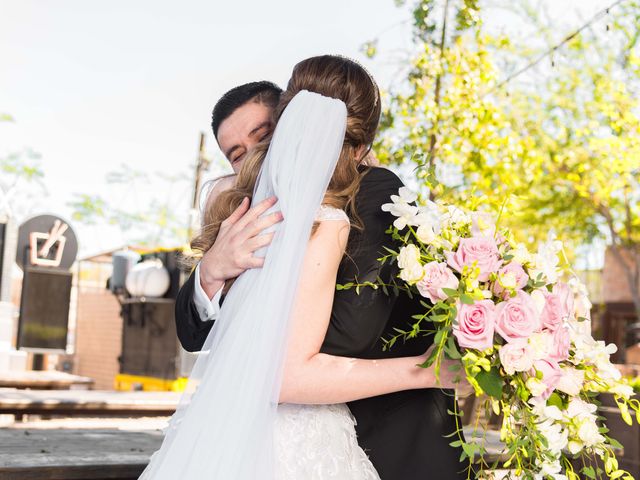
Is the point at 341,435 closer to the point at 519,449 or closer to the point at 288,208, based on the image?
the point at 519,449

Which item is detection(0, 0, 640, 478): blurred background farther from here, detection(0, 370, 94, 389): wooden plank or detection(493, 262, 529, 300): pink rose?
detection(493, 262, 529, 300): pink rose

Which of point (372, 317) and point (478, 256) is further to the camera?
point (372, 317)

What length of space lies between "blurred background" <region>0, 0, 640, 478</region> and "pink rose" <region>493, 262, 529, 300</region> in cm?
18

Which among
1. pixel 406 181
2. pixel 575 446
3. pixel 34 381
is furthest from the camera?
pixel 34 381

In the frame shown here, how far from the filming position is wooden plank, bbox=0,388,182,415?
5805mm

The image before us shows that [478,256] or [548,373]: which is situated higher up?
[478,256]

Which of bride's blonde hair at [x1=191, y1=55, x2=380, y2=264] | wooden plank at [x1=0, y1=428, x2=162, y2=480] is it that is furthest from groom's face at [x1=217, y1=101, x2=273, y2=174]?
wooden plank at [x1=0, y1=428, x2=162, y2=480]

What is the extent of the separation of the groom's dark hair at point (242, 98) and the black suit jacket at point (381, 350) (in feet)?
2.14

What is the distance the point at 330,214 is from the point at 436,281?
30 centimetres

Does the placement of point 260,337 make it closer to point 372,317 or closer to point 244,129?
point 372,317

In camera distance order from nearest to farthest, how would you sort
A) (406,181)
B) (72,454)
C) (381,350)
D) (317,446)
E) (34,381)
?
(317,446)
(381,350)
(406,181)
(72,454)
(34,381)

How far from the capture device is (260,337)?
1.84 meters

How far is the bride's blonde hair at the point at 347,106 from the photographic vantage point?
6.54 ft

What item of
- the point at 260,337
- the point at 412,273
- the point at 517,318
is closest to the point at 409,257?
the point at 412,273
